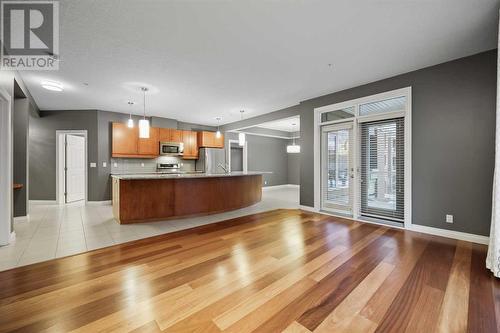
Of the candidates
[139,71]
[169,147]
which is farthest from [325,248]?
[169,147]

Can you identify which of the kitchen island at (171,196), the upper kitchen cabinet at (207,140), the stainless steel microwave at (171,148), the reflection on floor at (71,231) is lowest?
the reflection on floor at (71,231)

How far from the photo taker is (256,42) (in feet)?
8.99

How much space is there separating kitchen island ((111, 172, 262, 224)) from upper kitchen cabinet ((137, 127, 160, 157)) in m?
2.25

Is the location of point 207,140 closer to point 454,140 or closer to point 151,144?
point 151,144

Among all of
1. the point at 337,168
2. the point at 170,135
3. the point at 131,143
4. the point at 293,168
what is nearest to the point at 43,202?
the point at 131,143

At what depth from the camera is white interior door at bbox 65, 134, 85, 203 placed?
21.2ft

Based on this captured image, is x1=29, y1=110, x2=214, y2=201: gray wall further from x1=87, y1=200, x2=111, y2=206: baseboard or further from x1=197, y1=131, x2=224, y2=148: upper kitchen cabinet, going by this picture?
x1=197, y1=131, x2=224, y2=148: upper kitchen cabinet

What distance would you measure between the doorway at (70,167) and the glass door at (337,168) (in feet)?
21.4

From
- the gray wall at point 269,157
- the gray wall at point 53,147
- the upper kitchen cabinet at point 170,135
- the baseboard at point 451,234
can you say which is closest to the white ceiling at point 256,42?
the gray wall at point 53,147

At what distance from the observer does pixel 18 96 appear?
13.5 feet

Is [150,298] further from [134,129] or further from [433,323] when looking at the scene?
[134,129]

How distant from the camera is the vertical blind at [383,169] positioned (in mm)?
3910

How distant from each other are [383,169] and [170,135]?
6099 millimetres

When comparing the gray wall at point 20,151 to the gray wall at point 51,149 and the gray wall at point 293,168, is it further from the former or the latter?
the gray wall at point 293,168
